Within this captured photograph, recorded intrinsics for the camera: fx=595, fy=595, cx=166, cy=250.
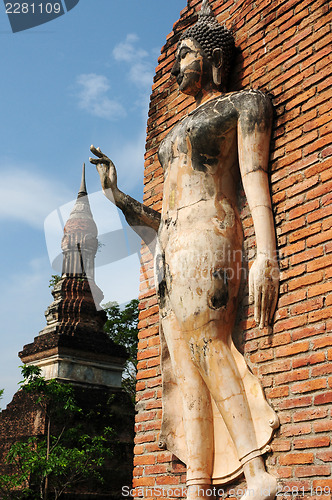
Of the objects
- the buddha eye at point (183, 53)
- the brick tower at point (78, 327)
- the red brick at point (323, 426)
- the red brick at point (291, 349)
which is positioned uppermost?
the brick tower at point (78, 327)

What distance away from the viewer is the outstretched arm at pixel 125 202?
4.78 metres

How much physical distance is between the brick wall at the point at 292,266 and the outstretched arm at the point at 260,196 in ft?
0.23

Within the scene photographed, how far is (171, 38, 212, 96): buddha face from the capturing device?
4492mm

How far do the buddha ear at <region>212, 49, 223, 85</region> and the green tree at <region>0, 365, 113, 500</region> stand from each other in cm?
652

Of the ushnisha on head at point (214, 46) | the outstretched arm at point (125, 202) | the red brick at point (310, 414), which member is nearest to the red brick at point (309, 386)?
the red brick at point (310, 414)

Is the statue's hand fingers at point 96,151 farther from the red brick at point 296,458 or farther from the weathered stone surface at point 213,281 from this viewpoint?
the red brick at point 296,458

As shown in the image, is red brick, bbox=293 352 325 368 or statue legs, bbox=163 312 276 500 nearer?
red brick, bbox=293 352 325 368

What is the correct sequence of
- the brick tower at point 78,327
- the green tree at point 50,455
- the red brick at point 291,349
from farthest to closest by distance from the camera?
the brick tower at point 78,327 → the green tree at point 50,455 → the red brick at point 291,349

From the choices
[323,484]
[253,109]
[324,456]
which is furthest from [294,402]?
[253,109]

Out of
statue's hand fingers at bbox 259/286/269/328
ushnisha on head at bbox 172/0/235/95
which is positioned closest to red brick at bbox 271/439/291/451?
statue's hand fingers at bbox 259/286/269/328

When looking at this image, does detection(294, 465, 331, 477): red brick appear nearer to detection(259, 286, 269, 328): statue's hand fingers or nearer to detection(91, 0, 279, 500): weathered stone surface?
detection(91, 0, 279, 500): weathered stone surface

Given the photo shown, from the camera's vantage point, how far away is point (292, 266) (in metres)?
3.67

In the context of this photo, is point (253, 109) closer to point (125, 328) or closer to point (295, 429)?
point (295, 429)

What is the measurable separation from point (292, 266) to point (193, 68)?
1.78 metres
